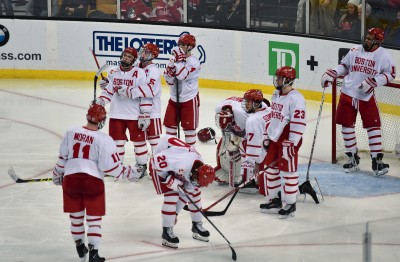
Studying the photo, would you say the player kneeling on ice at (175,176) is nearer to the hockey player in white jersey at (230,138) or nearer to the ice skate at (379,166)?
the hockey player in white jersey at (230,138)

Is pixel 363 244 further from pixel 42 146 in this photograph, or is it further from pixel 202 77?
pixel 202 77

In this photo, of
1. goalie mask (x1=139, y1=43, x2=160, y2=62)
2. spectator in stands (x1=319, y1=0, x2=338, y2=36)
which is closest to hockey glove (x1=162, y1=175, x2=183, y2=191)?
goalie mask (x1=139, y1=43, x2=160, y2=62)

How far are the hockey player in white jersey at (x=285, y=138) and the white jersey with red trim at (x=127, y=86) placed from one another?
1292 millimetres

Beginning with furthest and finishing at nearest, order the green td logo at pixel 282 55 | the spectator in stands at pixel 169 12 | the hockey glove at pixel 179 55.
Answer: the spectator in stands at pixel 169 12
the green td logo at pixel 282 55
the hockey glove at pixel 179 55

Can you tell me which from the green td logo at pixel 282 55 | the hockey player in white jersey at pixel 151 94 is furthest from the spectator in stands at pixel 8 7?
the hockey player in white jersey at pixel 151 94

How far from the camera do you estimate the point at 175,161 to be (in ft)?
20.9

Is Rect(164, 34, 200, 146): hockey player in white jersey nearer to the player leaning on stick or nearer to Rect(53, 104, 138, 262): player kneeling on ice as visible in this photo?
the player leaning on stick

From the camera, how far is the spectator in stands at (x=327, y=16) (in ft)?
37.3

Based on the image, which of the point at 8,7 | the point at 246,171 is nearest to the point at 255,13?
the point at 8,7

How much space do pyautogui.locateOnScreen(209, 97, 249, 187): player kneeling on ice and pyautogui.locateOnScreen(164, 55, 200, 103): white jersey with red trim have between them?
25.7 inches

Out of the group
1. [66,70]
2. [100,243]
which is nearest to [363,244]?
[100,243]

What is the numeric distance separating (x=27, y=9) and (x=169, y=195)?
6.94 metres

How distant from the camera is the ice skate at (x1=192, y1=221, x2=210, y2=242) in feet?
22.3

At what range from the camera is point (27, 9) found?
1291 centimetres
